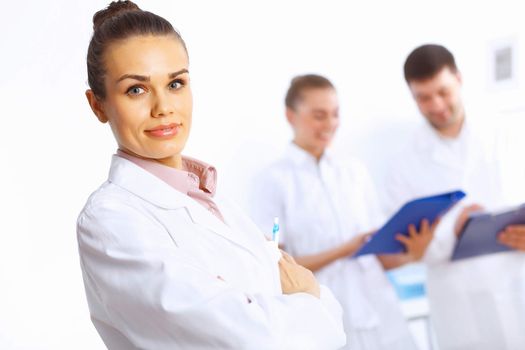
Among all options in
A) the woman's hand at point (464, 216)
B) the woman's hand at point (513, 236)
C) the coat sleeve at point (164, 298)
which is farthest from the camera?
the woman's hand at point (464, 216)

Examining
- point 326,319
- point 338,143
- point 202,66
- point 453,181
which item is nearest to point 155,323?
point 326,319

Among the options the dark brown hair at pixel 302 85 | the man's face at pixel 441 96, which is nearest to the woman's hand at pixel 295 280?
the dark brown hair at pixel 302 85

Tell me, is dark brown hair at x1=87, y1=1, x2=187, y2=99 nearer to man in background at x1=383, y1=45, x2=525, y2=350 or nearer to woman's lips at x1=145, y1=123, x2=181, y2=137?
woman's lips at x1=145, y1=123, x2=181, y2=137

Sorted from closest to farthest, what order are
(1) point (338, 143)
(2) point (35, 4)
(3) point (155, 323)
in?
(3) point (155, 323)
(2) point (35, 4)
(1) point (338, 143)

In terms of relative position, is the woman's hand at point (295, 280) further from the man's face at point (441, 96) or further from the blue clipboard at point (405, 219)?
the man's face at point (441, 96)

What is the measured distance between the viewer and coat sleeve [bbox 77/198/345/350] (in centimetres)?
88

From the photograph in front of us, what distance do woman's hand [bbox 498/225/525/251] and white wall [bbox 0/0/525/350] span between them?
77 cm

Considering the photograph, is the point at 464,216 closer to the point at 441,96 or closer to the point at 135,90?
the point at 441,96

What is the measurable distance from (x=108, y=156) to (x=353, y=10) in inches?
46.9

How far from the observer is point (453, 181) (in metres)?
2.31

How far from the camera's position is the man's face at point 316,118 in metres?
2.23

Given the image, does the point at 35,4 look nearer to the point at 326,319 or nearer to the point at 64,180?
the point at 64,180

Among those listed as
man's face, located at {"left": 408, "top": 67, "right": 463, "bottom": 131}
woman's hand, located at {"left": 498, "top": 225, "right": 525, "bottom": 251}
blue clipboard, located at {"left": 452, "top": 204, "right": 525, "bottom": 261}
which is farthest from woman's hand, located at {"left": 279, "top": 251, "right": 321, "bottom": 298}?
man's face, located at {"left": 408, "top": 67, "right": 463, "bottom": 131}

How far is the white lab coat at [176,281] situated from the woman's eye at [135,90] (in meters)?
0.10
